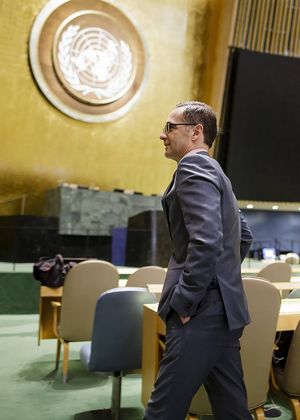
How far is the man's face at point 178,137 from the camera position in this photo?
55.2 inches

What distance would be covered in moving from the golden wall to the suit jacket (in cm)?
682

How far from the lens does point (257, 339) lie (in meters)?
1.65

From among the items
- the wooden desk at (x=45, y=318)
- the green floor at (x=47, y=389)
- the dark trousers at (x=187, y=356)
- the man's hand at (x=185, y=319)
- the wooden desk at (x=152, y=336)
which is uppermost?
the man's hand at (x=185, y=319)

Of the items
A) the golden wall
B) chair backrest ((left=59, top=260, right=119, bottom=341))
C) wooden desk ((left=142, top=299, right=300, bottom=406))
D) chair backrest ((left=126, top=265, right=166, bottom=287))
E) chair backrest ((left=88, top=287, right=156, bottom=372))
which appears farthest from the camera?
the golden wall

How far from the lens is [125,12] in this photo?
321 inches

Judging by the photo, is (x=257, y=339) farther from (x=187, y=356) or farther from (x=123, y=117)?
(x=123, y=117)

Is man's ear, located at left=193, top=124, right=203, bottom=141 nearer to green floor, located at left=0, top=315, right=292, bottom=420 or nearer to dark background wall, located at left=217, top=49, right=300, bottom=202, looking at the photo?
green floor, located at left=0, top=315, right=292, bottom=420

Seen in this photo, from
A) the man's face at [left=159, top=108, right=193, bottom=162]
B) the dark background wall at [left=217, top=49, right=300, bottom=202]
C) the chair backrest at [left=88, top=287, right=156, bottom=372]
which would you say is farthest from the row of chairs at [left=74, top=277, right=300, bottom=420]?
the dark background wall at [left=217, top=49, right=300, bottom=202]

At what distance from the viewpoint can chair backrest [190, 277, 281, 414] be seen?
1635 mm

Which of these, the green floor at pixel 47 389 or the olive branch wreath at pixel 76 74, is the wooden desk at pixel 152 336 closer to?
the green floor at pixel 47 389

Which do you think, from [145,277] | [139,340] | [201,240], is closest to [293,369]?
[139,340]

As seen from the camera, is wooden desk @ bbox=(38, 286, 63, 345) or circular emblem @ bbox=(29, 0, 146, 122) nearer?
wooden desk @ bbox=(38, 286, 63, 345)

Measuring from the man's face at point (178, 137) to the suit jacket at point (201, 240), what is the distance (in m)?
0.09

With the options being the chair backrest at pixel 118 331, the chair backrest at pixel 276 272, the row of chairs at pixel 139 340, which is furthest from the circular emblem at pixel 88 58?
the chair backrest at pixel 118 331
